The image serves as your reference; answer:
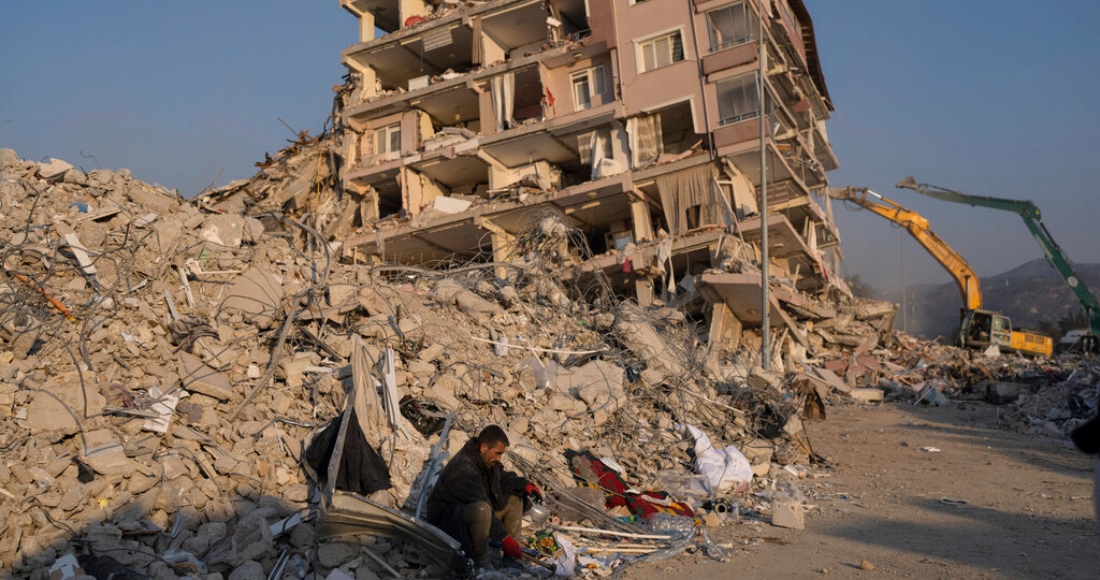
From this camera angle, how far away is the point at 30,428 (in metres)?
6.48

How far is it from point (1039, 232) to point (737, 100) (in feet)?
45.0

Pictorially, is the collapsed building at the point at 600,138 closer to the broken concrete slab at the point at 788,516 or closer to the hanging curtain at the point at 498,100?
the hanging curtain at the point at 498,100

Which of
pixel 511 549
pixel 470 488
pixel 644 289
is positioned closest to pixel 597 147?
pixel 644 289

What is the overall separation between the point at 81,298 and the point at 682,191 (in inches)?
732

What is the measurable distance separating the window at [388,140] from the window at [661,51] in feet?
30.9

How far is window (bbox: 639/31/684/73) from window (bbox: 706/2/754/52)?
1.04m

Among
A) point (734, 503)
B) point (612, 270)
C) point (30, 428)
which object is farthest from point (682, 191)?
point (30, 428)

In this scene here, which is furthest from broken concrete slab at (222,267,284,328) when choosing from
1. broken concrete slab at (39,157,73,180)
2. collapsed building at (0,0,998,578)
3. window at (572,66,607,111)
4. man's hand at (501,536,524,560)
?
window at (572,66,607,111)

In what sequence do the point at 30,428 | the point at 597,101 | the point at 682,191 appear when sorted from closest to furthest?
the point at 30,428 < the point at 682,191 < the point at 597,101

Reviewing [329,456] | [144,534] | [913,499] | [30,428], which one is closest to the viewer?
[144,534]

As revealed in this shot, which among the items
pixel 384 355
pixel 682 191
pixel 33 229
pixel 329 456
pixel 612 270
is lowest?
pixel 329 456

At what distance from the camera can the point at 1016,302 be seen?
8375 cm

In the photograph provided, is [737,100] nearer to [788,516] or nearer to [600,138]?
[600,138]

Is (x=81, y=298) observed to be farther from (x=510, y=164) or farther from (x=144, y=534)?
(x=510, y=164)
